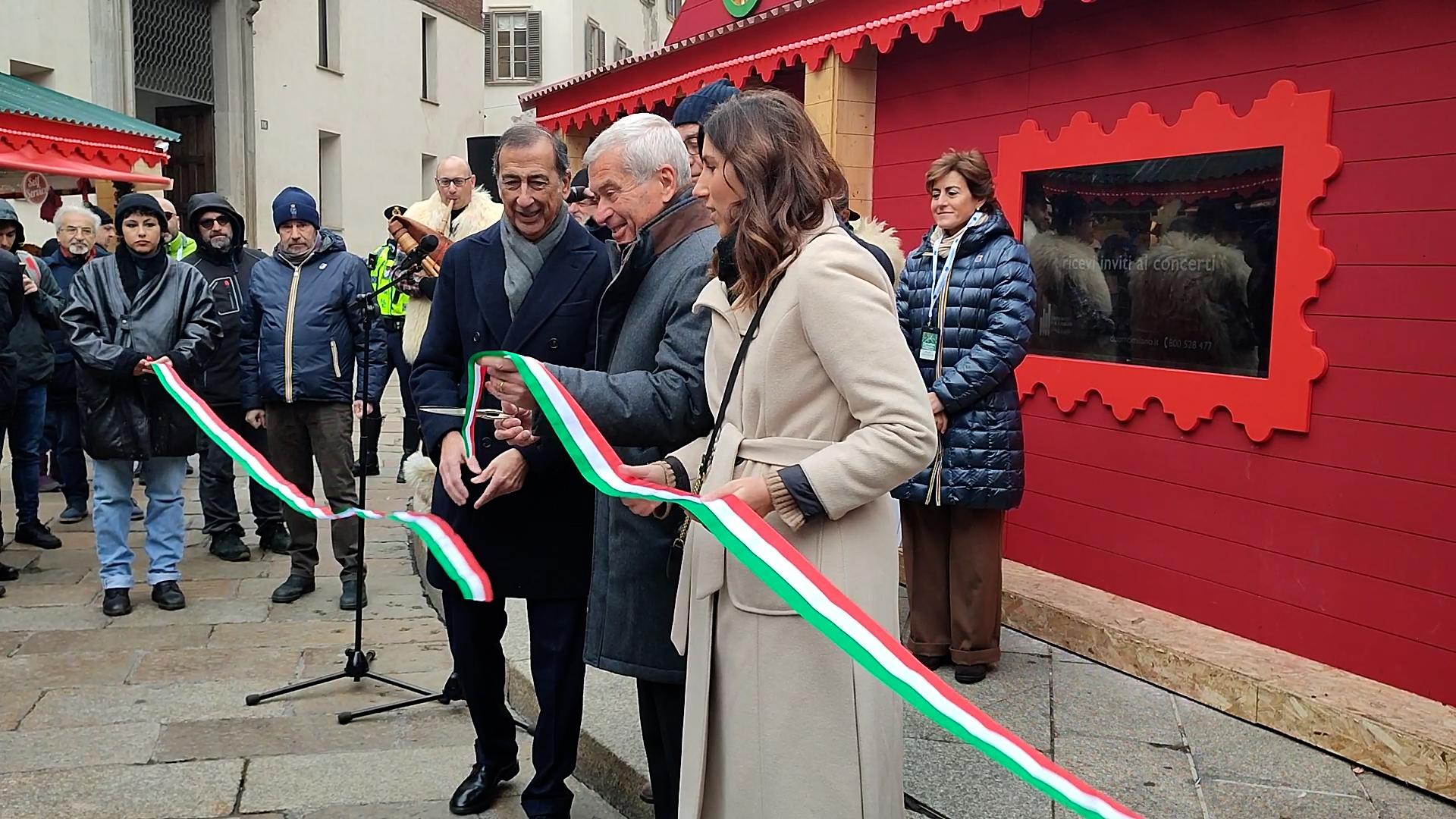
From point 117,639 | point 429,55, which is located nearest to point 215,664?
point 117,639

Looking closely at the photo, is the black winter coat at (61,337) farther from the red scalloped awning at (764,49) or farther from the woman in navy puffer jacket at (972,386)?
the woman in navy puffer jacket at (972,386)

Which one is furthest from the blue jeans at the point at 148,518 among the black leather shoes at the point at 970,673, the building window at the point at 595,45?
the building window at the point at 595,45

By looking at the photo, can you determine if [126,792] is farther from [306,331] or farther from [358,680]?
[306,331]

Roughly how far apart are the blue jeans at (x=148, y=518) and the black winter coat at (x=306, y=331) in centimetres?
57

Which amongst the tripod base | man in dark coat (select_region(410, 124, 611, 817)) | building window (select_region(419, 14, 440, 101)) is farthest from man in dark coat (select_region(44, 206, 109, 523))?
building window (select_region(419, 14, 440, 101))

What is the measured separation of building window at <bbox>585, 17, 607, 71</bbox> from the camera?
112ft

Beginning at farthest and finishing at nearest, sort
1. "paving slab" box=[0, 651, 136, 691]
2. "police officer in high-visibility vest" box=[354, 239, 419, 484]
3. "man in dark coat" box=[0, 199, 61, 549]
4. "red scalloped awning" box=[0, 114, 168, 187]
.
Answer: "red scalloped awning" box=[0, 114, 168, 187] < "man in dark coat" box=[0, 199, 61, 549] < "police officer in high-visibility vest" box=[354, 239, 419, 484] < "paving slab" box=[0, 651, 136, 691]

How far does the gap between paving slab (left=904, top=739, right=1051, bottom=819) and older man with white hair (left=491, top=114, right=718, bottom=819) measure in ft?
3.25

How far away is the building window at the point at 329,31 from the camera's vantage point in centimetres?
2297

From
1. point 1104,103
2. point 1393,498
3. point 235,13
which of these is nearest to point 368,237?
point 235,13

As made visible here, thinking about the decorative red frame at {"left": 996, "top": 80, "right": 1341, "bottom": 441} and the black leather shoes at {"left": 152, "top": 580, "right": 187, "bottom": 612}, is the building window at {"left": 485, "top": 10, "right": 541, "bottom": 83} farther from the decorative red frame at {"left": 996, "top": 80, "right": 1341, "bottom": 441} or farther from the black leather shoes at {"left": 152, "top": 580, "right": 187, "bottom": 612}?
the decorative red frame at {"left": 996, "top": 80, "right": 1341, "bottom": 441}

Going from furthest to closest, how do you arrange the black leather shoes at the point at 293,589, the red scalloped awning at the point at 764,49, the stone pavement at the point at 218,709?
1. the black leather shoes at the point at 293,589
2. the red scalloped awning at the point at 764,49
3. the stone pavement at the point at 218,709

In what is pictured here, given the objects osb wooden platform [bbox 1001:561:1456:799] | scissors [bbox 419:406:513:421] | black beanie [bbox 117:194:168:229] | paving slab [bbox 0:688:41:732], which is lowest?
paving slab [bbox 0:688:41:732]

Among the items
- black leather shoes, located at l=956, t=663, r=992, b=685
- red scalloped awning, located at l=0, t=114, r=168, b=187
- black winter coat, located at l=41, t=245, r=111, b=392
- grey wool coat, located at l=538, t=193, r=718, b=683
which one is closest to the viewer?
grey wool coat, located at l=538, t=193, r=718, b=683
